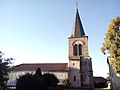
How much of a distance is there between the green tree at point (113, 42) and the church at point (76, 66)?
832 inches

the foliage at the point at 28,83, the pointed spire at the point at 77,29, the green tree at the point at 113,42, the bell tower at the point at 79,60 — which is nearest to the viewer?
the green tree at the point at 113,42

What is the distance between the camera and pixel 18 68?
43.8 metres

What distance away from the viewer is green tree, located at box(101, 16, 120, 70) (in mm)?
16875

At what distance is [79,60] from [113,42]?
22.3m

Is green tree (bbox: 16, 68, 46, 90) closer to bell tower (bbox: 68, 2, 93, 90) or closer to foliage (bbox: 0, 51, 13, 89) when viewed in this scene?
foliage (bbox: 0, 51, 13, 89)

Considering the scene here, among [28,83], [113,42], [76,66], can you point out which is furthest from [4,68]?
[76,66]

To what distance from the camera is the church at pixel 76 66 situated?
38375mm

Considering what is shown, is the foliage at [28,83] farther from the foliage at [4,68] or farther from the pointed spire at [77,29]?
the pointed spire at [77,29]

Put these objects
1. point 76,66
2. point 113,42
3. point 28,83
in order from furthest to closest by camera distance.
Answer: point 76,66, point 28,83, point 113,42

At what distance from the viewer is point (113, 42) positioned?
17.4m

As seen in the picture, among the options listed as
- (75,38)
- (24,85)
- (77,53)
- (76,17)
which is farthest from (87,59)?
(24,85)

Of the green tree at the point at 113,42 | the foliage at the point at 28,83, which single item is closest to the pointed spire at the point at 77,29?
the green tree at the point at 113,42

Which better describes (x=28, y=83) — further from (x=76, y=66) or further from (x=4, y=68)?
(x=76, y=66)

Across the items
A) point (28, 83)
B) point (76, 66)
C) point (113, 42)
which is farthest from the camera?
point (76, 66)
